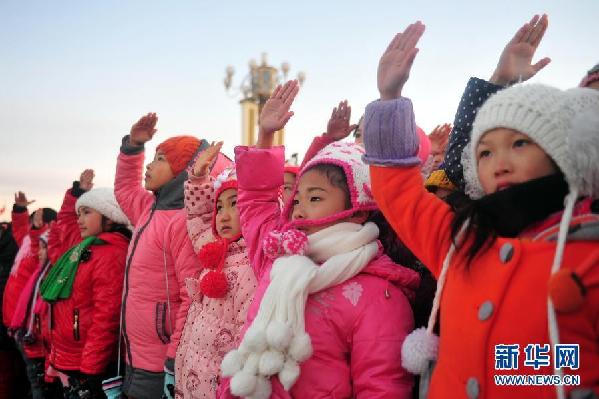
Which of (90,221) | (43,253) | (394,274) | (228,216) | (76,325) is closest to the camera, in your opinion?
(394,274)

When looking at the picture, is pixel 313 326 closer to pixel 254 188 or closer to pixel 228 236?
pixel 254 188

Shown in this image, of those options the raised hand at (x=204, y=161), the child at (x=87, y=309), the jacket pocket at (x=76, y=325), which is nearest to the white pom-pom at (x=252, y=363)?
the raised hand at (x=204, y=161)

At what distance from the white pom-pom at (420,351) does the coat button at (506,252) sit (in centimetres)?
38

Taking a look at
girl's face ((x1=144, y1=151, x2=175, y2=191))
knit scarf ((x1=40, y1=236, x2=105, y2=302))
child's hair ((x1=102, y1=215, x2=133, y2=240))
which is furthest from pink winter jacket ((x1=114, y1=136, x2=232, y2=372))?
child's hair ((x1=102, y1=215, x2=133, y2=240))

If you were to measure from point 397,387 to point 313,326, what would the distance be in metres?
0.35

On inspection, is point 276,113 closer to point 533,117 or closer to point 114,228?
point 533,117

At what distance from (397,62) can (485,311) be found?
821mm

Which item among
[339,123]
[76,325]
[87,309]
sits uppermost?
[339,123]

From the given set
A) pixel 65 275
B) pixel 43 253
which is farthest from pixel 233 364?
pixel 43 253

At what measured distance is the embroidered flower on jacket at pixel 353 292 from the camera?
5.71 ft

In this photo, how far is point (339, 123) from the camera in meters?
2.41

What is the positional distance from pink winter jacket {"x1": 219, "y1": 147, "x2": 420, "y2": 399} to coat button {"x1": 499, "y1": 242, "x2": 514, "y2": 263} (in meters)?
0.57

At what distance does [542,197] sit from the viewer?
1250 mm

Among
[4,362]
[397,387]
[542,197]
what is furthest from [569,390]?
[4,362]
